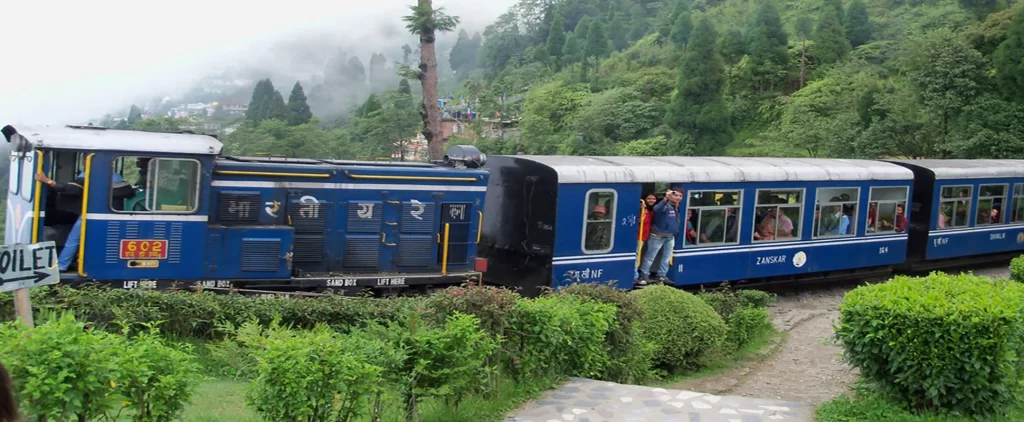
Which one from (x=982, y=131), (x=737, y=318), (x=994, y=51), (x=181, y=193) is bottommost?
(x=737, y=318)

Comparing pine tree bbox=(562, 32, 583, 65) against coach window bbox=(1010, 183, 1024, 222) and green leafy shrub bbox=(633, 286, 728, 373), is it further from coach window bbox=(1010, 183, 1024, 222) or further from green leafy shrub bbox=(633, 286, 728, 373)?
green leafy shrub bbox=(633, 286, 728, 373)

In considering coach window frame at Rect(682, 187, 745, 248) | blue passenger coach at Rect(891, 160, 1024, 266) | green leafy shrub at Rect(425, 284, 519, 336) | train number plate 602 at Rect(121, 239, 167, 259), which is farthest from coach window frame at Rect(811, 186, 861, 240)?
train number plate 602 at Rect(121, 239, 167, 259)

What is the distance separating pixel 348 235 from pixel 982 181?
52.2 ft

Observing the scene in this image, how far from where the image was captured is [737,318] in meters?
12.3

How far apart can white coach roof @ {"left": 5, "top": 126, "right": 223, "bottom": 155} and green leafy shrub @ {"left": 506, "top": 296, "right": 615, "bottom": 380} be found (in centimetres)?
508

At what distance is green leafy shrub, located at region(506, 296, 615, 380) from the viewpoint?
7.77 m

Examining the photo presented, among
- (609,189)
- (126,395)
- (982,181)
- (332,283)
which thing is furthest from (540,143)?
(126,395)

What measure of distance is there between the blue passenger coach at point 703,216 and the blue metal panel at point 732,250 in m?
0.02

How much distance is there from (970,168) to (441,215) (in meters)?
13.8

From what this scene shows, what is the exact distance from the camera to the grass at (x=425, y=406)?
6.68 m

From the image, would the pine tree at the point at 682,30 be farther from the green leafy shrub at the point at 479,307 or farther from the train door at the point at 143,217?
the green leafy shrub at the point at 479,307

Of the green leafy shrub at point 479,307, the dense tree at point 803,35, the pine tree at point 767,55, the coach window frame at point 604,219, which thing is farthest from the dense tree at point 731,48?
the green leafy shrub at point 479,307

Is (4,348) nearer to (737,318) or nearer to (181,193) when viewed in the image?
(181,193)

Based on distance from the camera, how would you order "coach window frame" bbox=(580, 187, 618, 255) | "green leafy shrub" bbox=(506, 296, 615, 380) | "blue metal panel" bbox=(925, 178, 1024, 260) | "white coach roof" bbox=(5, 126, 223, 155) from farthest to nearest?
"blue metal panel" bbox=(925, 178, 1024, 260), "coach window frame" bbox=(580, 187, 618, 255), "white coach roof" bbox=(5, 126, 223, 155), "green leafy shrub" bbox=(506, 296, 615, 380)
